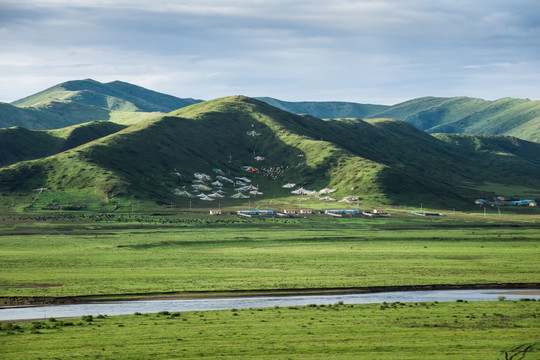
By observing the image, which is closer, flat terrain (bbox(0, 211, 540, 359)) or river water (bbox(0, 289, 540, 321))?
flat terrain (bbox(0, 211, 540, 359))

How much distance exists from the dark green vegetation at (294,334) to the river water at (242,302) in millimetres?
6811

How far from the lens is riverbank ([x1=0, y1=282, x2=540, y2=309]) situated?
323ft

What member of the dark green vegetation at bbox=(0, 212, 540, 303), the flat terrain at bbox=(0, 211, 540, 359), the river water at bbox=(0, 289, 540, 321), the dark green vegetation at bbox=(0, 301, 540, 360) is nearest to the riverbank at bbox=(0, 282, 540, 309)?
the flat terrain at bbox=(0, 211, 540, 359)

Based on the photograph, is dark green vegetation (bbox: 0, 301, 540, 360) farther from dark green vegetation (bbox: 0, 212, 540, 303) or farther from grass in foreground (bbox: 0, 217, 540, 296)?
grass in foreground (bbox: 0, 217, 540, 296)

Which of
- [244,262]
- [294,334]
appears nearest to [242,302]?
[294,334]

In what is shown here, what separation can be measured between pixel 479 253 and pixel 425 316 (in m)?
84.3

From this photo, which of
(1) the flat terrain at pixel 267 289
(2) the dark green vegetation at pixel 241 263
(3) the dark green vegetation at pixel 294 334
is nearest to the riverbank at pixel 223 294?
(1) the flat terrain at pixel 267 289

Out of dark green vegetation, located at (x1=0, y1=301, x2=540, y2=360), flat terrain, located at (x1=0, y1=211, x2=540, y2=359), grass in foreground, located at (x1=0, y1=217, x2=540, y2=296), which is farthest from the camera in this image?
grass in foreground, located at (x1=0, y1=217, x2=540, y2=296)

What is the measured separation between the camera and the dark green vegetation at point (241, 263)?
372ft

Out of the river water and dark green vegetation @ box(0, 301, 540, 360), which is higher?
dark green vegetation @ box(0, 301, 540, 360)

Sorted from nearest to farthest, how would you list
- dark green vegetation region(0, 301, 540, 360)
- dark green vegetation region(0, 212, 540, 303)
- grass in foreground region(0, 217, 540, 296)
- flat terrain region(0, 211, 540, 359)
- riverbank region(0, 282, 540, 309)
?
dark green vegetation region(0, 301, 540, 360) < flat terrain region(0, 211, 540, 359) < riverbank region(0, 282, 540, 309) < dark green vegetation region(0, 212, 540, 303) < grass in foreground region(0, 217, 540, 296)

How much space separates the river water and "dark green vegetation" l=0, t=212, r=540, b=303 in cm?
657

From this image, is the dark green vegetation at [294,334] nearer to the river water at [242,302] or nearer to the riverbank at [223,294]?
the river water at [242,302]

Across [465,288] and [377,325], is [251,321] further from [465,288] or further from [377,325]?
[465,288]
